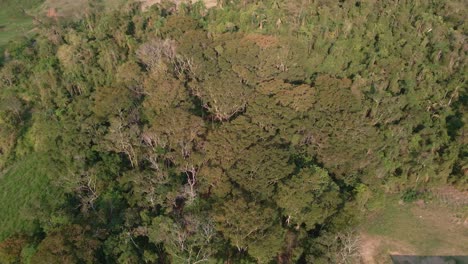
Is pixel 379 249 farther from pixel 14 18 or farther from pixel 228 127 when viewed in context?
pixel 14 18

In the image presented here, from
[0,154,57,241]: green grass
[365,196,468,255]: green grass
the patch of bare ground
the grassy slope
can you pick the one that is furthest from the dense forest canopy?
the grassy slope

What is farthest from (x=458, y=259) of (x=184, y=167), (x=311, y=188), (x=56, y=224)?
(x=56, y=224)

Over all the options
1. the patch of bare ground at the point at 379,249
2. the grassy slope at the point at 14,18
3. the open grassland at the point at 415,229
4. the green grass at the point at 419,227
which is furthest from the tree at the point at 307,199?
the grassy slope at the point at 14,18

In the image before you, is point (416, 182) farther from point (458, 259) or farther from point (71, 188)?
point (71, 188)

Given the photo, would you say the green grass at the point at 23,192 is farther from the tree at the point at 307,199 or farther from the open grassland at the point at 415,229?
the open grassland at the point at 415,229

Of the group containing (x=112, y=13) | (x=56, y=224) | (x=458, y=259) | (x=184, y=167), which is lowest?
(x=458, y=259)

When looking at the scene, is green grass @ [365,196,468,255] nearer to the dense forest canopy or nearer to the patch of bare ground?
the patch of bare ground
